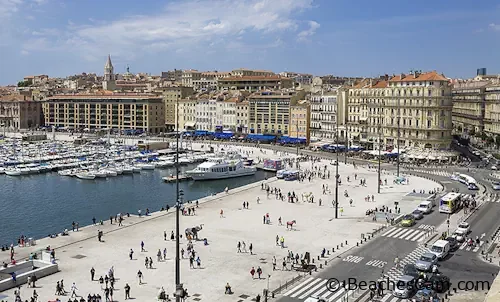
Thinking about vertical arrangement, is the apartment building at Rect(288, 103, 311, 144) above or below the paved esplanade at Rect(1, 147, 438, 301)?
above

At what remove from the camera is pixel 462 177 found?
63406mm

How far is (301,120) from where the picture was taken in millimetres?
→ 109625

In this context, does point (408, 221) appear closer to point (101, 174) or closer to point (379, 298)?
point (379, 298)

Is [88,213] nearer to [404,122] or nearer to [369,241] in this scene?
[369,241]

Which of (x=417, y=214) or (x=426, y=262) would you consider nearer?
(x=426, y=262)

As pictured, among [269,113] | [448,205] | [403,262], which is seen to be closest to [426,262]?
[403,262]

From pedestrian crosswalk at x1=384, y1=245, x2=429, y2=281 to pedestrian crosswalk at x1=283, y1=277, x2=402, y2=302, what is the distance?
8.96 ft

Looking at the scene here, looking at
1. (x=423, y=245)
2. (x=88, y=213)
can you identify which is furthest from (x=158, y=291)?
(x=88, y=213)

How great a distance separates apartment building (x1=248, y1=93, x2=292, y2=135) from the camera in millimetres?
112438

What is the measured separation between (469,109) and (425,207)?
80.3 meters

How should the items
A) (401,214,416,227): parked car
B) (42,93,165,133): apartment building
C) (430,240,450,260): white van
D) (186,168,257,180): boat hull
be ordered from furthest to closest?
1. (42,93,165,133): apartment building
2. (186,168,257,180): boat hull
3. (401,214,416,227): parked car
4. (430,240,450,260): white van

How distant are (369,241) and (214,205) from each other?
58.9 feet

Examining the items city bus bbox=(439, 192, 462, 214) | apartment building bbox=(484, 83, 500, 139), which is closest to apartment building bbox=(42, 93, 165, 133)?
apartment building bbox=(484, 83, 500, 139)

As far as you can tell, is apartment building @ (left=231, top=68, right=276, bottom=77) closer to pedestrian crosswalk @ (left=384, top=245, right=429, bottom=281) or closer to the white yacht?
the white yacht
